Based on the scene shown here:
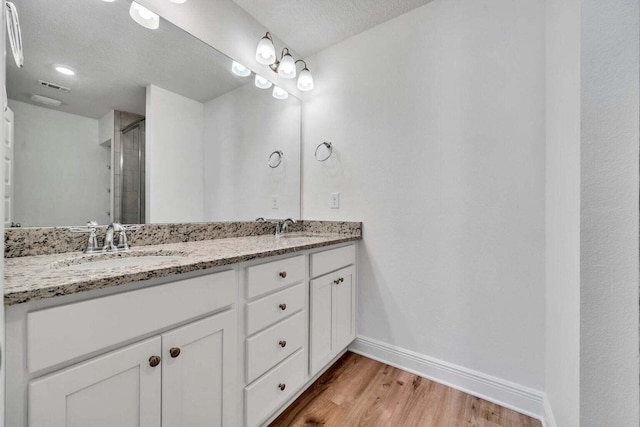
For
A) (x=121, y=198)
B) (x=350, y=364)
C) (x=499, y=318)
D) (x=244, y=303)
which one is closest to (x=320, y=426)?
(x=350, y=364)

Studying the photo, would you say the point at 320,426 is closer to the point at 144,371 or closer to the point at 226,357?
the point at 226,357

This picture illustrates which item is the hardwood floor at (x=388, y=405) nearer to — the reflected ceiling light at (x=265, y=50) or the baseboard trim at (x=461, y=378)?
the baseboard trim at (x=461, y=378)

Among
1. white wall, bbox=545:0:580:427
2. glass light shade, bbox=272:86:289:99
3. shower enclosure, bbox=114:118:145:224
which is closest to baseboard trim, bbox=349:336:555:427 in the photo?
white wall, bbox=545:0:580:427

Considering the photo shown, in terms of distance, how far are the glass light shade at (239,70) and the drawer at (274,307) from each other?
1367 mm

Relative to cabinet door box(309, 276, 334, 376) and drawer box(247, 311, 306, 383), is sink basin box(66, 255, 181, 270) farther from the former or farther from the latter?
cabinet door box(309, 276, 334, 376)

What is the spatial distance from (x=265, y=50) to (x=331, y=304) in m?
1.62

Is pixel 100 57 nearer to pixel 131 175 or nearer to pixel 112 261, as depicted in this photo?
pixel 131 175

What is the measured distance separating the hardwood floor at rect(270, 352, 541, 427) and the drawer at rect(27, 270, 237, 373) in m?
0.80

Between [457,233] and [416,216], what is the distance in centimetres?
24

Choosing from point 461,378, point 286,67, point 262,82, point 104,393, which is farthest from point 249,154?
point 461,378

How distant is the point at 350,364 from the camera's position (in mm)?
1732

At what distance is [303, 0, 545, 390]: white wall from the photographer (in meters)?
1.33

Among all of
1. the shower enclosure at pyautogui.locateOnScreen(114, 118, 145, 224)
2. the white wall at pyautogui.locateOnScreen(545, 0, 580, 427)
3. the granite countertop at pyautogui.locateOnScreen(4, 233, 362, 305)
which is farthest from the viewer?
the shower enclosure at pyautogui.locateOnScreen(114, 118, 145, 224)

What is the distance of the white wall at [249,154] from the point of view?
1629 mm
